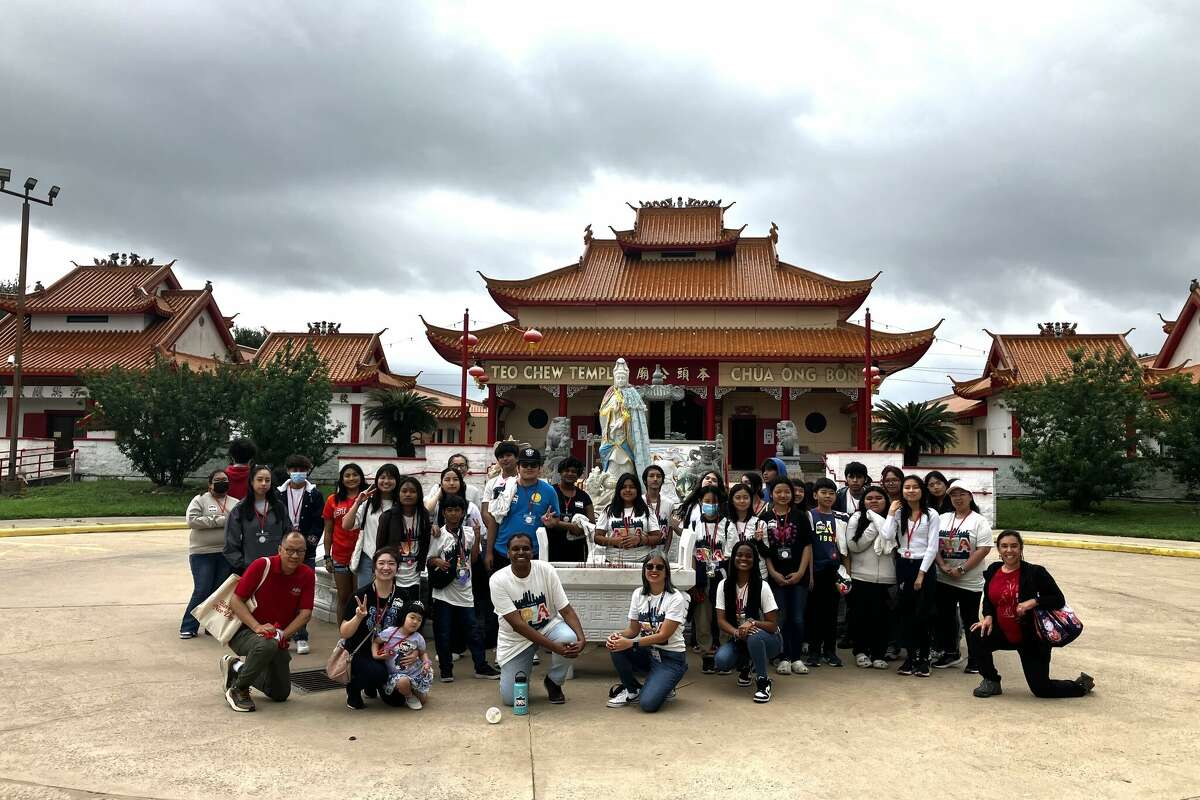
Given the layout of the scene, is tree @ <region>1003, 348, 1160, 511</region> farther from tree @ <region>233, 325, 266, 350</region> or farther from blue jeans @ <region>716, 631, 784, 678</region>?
tree @ <region>233, 325, 266, 350</region>

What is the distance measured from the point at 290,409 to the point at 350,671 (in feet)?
57.4

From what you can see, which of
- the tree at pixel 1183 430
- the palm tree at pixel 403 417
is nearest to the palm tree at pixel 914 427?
the tree at pixel 1183 430

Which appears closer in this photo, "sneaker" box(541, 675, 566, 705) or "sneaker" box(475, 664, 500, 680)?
"sneaker" box(541, 675, 566, 705)

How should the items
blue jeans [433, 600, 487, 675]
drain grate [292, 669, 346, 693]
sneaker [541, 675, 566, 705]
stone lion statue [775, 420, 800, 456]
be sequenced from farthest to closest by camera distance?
stone lion statue [775, 420, 800, 456] < blue jeans [433, 600, 487, 675] < drain grate [292, 669, 346, 693] < sneaker [541, 675, 566, 705]

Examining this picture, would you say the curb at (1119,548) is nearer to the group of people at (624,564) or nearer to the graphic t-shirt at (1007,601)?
the group of people at (624,564)

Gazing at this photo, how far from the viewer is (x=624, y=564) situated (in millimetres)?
6664

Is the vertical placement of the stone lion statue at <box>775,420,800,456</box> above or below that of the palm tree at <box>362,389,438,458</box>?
below

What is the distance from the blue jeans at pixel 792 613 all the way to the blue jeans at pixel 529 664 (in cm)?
164

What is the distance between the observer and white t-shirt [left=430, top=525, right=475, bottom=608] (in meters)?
5.77

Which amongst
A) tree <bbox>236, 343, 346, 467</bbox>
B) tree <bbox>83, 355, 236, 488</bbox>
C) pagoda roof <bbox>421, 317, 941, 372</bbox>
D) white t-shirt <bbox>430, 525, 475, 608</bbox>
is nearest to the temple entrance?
pagoda roof <bbox>421, 317, 941, 372</bbox>

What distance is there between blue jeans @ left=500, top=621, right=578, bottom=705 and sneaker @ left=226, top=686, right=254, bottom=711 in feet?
5.18

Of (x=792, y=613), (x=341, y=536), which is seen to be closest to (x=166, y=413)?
(x=341, y=536)

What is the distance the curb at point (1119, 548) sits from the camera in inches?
545

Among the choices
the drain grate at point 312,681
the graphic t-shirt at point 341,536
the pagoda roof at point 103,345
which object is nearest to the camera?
the drain grate at point 312,681
